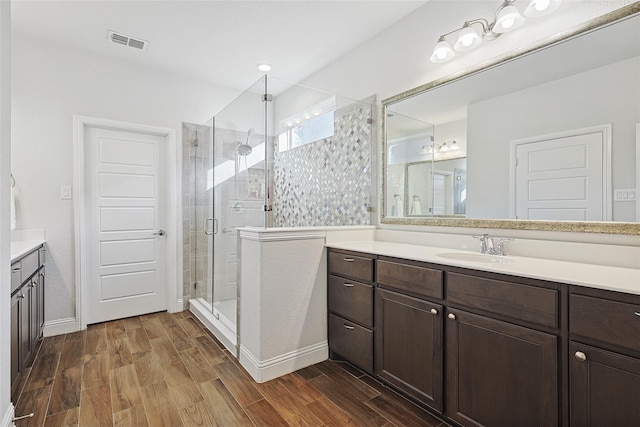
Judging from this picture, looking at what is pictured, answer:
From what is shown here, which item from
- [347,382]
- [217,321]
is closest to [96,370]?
[217,321]

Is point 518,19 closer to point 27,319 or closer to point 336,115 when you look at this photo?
point 336,115

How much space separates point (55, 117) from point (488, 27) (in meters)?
3.54

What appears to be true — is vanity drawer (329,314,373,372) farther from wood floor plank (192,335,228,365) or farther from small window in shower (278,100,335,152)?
small window in shower (278,100,335,152)

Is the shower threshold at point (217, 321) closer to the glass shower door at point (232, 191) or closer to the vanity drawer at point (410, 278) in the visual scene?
the glass shower door at point (232, 191)

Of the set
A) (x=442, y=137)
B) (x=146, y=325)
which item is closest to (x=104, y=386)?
(x=146, y=325)

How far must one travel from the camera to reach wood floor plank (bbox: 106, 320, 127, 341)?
276 cm

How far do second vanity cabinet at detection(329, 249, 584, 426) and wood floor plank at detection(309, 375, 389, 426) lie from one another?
200 millimetres

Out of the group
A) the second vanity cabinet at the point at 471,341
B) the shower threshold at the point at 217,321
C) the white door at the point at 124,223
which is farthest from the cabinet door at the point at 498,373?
the white door at the point at 124,223

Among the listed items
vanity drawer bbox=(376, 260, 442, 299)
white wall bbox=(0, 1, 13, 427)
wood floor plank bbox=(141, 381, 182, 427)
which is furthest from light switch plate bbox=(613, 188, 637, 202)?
white wall bbox=(0, 1, 13, 427)

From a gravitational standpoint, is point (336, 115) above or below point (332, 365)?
above

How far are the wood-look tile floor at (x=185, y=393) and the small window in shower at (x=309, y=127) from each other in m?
1.90

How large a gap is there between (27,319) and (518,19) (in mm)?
3582

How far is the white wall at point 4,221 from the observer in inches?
55.9

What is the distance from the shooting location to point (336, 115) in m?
2.90
